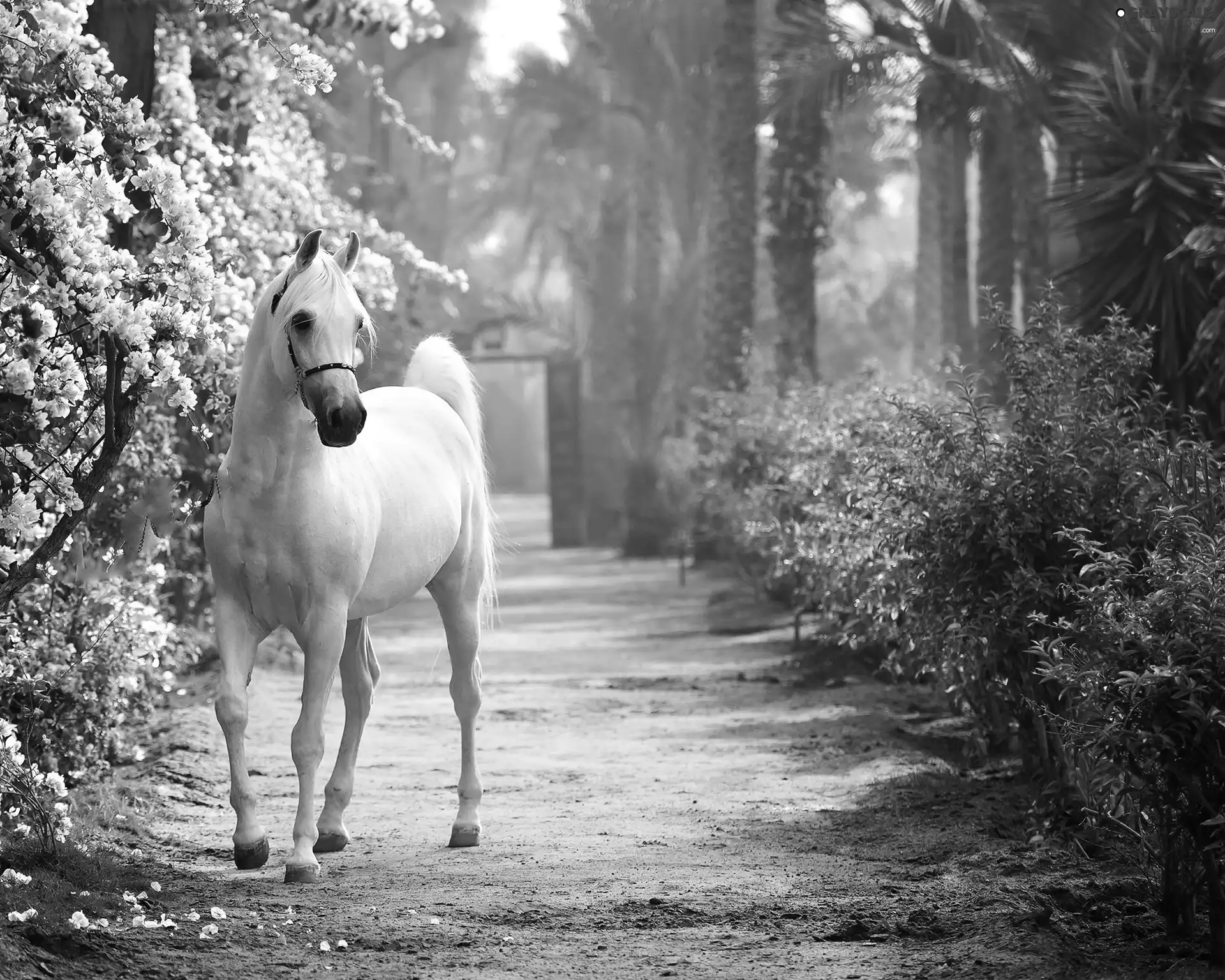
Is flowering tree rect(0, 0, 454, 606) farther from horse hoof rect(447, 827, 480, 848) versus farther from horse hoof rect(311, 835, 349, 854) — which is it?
horse hoof rect(447, 827, 480, 848)

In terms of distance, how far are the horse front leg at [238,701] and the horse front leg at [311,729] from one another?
0.18m

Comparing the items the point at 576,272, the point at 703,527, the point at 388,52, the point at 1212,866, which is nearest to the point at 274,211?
the point at 1212,866

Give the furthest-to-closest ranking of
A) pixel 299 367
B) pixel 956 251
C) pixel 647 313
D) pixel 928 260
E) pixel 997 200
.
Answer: pixel 647 313
pixel 928 260
pixel 956 251
pixel 997 200
pixel 299 367

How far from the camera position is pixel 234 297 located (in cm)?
759

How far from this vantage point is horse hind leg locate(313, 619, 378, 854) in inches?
259

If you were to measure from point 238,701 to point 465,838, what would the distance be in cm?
130

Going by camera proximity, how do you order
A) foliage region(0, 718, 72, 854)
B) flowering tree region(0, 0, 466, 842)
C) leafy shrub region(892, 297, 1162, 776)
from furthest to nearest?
leafy shrub region(892, 297, 1162, 776) → flowering tree region(0, 0, 466, 842) → foliage region(0, 718, 72, 854)

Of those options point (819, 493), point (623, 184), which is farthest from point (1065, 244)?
point (623, 184)

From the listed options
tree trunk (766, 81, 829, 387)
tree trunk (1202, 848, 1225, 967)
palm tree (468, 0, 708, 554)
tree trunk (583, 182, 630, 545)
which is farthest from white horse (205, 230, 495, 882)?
tree trunk (583, 182, 630, 545)

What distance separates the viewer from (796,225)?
805 inches

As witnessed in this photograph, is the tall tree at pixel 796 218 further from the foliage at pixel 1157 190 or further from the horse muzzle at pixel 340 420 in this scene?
the horse muzzle at pixel 340 420

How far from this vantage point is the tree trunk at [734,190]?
75.2 ft

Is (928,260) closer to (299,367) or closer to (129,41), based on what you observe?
(129,41)

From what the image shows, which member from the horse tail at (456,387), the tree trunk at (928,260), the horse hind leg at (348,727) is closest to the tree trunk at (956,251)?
the tree trunk at (928,260)
